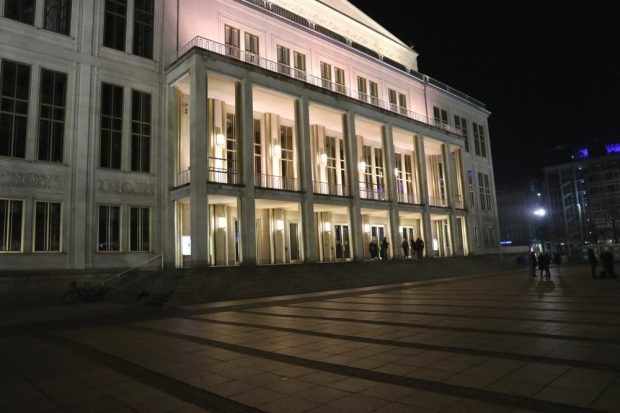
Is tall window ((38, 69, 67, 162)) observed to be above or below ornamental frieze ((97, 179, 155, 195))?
above

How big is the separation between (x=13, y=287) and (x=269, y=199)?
41.9 feet

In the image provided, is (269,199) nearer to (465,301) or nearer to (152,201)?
(152,201)

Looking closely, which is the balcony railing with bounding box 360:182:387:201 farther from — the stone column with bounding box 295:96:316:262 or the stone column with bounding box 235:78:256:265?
the stone column with bounding box 235:78:256:265

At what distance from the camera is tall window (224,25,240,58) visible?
2797cm

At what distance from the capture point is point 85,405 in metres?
4.92

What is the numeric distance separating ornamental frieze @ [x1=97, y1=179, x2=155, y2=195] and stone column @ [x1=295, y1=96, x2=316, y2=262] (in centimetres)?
883

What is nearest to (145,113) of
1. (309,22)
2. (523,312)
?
(309,22)

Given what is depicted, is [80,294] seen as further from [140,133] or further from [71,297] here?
[140,133]

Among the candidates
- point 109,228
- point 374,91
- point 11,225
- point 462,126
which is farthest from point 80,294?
point 462,126

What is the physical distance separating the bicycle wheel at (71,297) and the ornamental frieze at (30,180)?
5262 millimetres

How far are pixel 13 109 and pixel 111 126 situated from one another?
429cm

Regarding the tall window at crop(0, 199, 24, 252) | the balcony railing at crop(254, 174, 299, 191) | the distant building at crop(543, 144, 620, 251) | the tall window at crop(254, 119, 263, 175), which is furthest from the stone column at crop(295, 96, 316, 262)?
the distant building at crop(543, 144, 620, 251)

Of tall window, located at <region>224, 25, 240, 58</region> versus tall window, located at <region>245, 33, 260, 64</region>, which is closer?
tall window, located at <region>224, 25, 240, 58</region>

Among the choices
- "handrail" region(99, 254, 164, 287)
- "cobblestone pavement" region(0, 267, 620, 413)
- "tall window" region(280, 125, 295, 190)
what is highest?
"tall window" region(280, 125, 295, 190)
